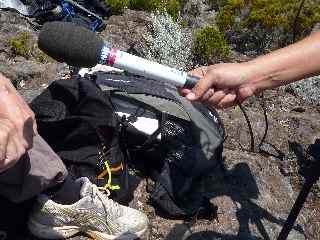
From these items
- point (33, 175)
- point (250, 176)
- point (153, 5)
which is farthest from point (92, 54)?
point (153, 5)

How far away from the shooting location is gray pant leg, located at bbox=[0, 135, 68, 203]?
7.16ft

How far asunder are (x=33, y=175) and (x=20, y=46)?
1.96 metres

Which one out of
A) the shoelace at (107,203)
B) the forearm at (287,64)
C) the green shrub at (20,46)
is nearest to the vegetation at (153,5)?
the green shrub at (20,46)

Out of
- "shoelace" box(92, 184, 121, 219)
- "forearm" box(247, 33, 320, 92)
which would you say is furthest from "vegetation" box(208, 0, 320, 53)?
"forearm" box(247, 33, 320, 92)

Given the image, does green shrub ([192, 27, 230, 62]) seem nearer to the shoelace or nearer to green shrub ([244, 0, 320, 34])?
green shrub ([244, 0, 320, 34])

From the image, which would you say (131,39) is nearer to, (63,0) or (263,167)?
(63,0)

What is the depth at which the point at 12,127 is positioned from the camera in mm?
1680

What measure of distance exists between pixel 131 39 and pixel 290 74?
8.48 feet

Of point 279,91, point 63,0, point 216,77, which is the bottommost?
point 63,0

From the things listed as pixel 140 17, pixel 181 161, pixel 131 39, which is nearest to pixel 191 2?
pixel 140 17

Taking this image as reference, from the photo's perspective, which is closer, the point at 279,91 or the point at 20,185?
the point at 20,185

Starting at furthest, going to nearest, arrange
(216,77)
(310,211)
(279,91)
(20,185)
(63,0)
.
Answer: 1. (63,0)
2. (279,91)
3. (310,211)
4. (20,185)
5. (216,77)

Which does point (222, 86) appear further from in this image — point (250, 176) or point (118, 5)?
point (118, 5)

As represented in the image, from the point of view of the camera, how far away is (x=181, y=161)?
2.82 meters
